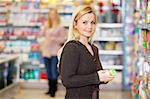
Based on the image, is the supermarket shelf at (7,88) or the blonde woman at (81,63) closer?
the blonde woman at (81,63)


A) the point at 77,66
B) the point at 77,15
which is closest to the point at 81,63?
the point at 77,66

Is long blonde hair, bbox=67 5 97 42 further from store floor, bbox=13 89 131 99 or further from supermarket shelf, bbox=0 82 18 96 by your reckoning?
store floor, bbox=13 89 131 99

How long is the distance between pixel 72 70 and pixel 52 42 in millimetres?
5226

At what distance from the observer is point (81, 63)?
285 cm

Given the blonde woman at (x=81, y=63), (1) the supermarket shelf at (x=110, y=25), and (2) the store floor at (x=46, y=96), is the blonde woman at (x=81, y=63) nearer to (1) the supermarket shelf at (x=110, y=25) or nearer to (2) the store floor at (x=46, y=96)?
(2) the store floor at (x=46, y=96)

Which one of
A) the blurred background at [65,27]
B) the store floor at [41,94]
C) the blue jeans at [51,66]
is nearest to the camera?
the store floor at [41,94]

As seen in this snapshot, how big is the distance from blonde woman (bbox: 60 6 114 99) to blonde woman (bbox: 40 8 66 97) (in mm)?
4995

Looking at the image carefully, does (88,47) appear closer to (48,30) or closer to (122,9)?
(48,30)

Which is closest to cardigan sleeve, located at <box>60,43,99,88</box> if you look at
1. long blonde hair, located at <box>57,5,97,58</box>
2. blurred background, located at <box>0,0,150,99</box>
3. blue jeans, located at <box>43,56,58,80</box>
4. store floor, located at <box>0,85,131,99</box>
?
long blonde hair, located at <box>57,5,97,58</box>

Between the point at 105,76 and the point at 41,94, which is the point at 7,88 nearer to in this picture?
the point at 41,94

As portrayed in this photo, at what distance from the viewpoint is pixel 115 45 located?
881cm

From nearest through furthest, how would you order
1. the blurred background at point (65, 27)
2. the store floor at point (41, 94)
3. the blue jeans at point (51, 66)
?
the store floor at point (41, 94)
the blue jeans at point (51, 66)
the blurred background at point (65, 27)

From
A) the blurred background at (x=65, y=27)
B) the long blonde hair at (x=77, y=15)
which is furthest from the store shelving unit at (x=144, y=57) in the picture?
the blurred background at (x=65, y=27)

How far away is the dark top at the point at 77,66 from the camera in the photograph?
277 centimetres
